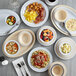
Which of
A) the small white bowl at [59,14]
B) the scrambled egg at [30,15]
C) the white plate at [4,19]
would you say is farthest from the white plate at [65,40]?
the white plate at [4,19]

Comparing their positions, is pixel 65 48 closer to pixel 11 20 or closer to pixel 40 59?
pixel 40 59

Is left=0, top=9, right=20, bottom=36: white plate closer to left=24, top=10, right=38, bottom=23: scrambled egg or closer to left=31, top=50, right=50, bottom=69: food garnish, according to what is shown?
left=24, top=10, right=38, bottom=23: scrambled egg

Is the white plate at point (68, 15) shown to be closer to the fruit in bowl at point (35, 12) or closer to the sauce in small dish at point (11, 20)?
the fruit in bowl at point (35, 12)

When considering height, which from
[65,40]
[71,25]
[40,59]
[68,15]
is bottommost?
[40,59]

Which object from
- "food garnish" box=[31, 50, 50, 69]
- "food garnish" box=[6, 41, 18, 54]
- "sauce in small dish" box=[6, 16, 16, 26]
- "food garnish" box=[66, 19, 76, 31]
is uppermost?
"sauce in small dish" box=[6, 16, 16, 26]

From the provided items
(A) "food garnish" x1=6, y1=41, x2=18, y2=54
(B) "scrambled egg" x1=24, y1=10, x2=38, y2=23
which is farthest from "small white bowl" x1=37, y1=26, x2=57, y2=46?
(A) "food garnish" x1=6, y1=41, x2=18, y2=54

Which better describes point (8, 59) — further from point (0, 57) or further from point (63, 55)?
point (63, 55)

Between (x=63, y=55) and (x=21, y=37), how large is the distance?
17.2 inches

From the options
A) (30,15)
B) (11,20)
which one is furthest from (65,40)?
(11,20)

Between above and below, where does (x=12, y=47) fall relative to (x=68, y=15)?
below

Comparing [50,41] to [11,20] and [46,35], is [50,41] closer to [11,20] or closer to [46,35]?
[46,35]

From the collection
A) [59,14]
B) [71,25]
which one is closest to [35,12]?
[59,14]

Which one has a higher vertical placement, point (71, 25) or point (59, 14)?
point (59, 14)

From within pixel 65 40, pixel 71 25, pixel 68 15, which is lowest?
pixel 65 40
